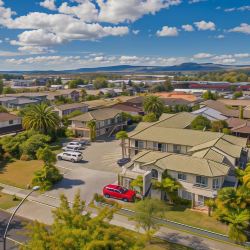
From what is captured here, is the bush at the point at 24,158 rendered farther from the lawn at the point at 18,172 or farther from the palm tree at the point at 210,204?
the palm tree at the point at 210,204

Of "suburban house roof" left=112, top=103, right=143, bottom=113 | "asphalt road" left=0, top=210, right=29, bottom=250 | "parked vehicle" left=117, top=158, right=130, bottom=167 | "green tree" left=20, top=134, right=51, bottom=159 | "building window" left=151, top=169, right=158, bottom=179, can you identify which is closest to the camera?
"asphalt road" left=0, top=210, right=29, bottom=250

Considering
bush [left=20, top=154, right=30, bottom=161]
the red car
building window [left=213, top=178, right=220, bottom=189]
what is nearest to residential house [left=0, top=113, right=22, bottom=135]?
bush [left=20, top=154, right=30, bottom=161]

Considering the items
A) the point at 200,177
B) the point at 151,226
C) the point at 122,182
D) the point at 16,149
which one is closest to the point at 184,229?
the point at 151,226

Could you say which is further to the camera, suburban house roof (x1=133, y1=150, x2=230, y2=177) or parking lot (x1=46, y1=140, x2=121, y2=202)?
parking lot (x1=46, y1=140, x2=121, y2=202)

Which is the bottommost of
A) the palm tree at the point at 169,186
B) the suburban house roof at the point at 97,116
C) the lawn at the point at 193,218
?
the lawn at the point at 193,218

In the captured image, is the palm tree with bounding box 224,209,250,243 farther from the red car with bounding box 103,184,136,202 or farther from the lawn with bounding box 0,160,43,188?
the lawn with bounding box 0,160,43,188

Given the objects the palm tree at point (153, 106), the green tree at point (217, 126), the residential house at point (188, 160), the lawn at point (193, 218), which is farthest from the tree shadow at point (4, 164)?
the green tree at point (217, 126)
